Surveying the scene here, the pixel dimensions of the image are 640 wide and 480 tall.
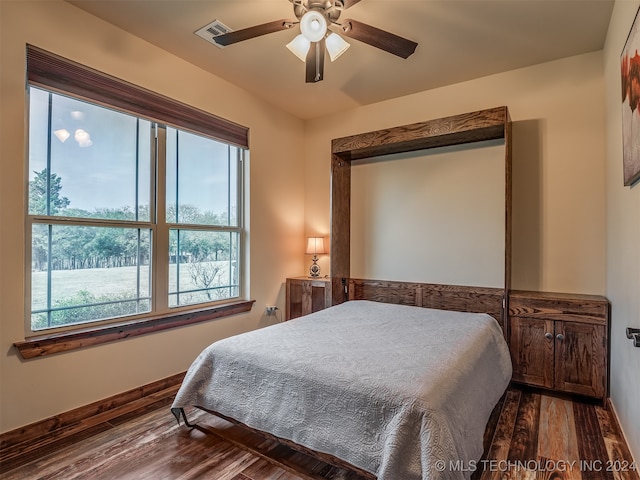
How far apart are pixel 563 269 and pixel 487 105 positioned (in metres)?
1.64

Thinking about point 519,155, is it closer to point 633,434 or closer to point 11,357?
point 633,434

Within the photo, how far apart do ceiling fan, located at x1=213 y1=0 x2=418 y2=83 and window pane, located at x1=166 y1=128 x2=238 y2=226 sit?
124 cm

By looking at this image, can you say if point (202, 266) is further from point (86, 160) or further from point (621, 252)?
point (621, 252)

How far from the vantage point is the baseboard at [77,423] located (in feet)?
6.52

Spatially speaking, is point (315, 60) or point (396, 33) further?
point (396, 33)

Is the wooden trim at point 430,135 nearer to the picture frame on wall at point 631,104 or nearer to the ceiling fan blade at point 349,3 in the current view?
the picture frame on wall at point 631,104

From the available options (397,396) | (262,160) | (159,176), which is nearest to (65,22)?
(159,176)

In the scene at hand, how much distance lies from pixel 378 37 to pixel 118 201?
217 cm

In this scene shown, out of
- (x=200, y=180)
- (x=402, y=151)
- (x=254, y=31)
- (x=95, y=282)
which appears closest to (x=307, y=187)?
(x=402, y=151)

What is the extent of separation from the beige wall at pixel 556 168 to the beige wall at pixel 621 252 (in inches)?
7.0

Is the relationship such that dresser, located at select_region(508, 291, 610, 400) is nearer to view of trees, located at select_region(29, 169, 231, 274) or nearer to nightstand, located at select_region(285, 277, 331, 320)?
nightstand, located at select_region(285, 277, 331, 320)

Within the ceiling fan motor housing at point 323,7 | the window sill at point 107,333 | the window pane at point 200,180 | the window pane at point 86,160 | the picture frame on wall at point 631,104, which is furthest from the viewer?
the window pane at point 200,180

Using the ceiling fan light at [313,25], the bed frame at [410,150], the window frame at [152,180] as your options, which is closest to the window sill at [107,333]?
the window frame at [152,180]

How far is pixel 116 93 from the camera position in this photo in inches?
101
